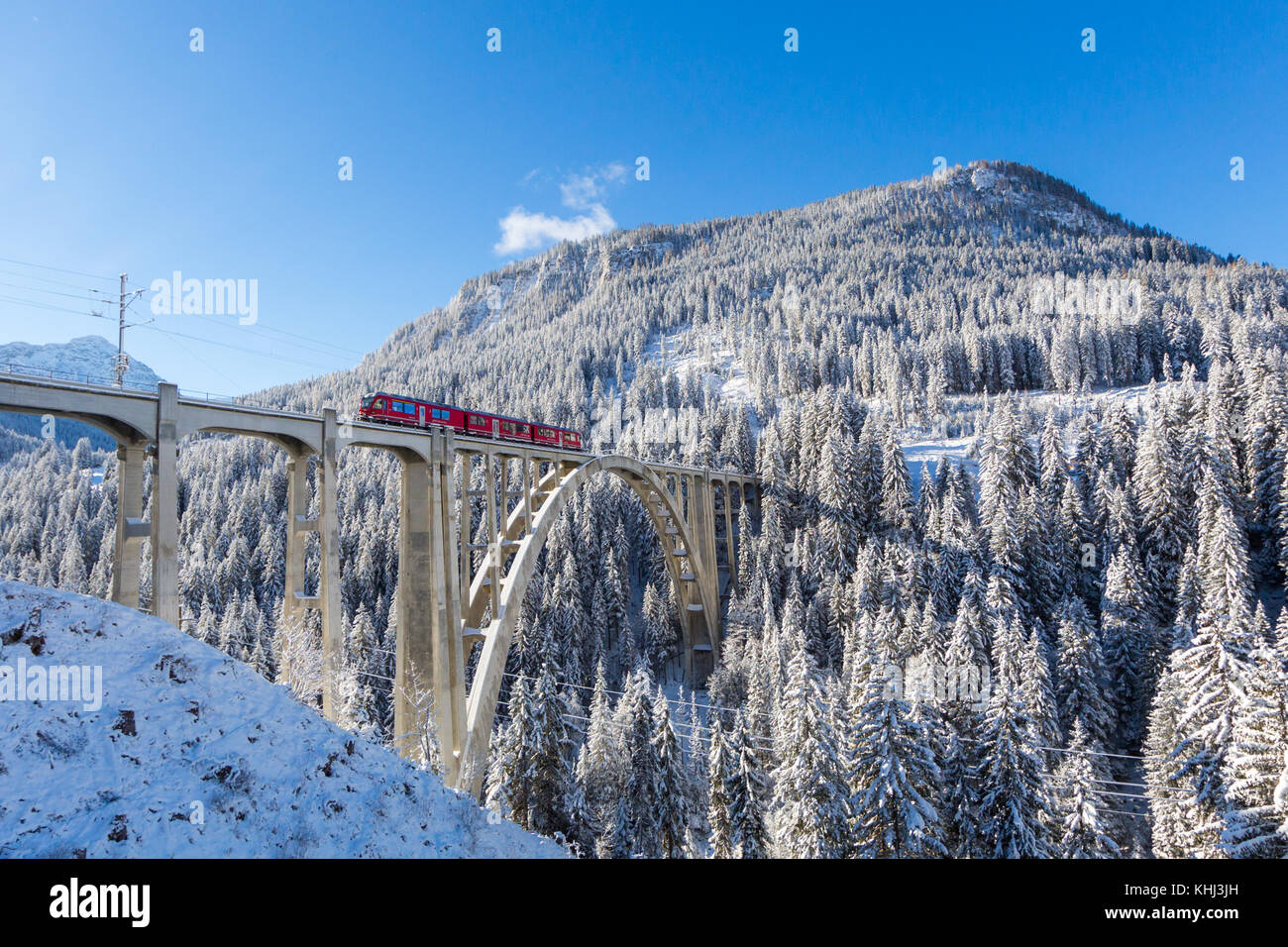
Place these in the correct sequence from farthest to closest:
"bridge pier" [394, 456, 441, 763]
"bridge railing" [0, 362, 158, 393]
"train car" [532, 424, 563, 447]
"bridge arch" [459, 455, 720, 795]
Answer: "train car" [532, 424, 563, 447] → "bridge arch" [459, 455, 720, 795] → "bridge pier" [394, 456, 441, 763] → "bridge railing" [0, 362, 158, 393]

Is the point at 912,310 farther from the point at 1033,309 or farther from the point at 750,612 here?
the point at 750,612

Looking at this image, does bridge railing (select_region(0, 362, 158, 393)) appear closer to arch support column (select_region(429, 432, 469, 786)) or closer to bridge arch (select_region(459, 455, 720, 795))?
arch support column (select_region(429, 432, 469, 786))

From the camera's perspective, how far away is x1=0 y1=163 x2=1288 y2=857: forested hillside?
69.3 ft

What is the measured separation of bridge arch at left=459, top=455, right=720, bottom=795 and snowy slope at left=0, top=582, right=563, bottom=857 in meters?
10.6

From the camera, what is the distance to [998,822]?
67.9 feet

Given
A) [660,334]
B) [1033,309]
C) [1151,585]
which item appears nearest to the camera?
[1151,585]

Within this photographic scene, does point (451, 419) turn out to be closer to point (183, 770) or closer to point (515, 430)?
point (515, 430)

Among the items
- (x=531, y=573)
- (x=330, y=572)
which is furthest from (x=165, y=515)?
(x=531, y=573)

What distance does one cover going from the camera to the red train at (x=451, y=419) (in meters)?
21.2

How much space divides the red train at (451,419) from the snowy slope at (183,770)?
12288 mm

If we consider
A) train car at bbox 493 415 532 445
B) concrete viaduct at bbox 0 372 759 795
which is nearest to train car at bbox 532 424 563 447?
train car at bbox 493 415 532 445

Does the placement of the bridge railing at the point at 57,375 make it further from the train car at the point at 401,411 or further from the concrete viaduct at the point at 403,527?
the train car at the point at 401,411
